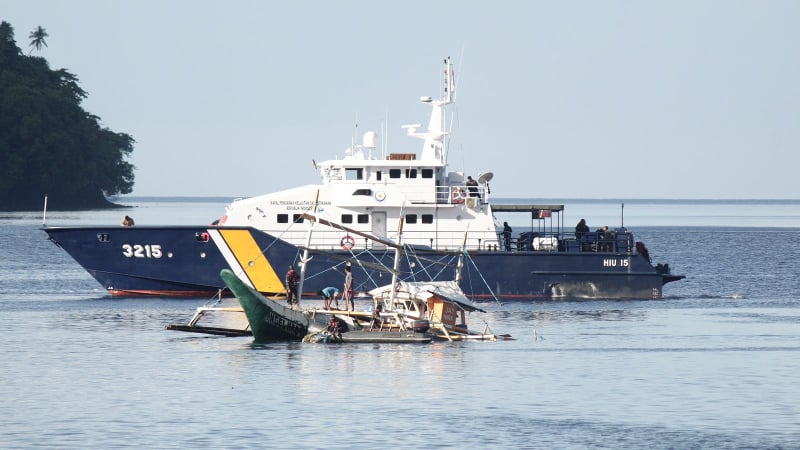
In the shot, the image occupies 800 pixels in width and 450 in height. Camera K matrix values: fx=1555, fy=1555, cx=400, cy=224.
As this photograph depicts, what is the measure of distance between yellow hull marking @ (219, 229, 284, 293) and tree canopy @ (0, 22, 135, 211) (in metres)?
127

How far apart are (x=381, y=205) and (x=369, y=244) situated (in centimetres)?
155

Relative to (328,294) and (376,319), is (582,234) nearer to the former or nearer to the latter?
(328,294)

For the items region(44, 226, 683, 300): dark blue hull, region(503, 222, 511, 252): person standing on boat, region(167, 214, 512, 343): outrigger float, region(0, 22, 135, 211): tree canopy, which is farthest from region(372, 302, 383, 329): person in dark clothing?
region(0, 22, 135, 211): tree canopy

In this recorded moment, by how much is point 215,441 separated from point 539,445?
644cm

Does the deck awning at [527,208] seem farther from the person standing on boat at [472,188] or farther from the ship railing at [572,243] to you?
the person standing on boat at [472,188]

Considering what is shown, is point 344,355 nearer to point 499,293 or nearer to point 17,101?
point 499,293

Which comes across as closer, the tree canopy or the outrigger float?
the outrigger float

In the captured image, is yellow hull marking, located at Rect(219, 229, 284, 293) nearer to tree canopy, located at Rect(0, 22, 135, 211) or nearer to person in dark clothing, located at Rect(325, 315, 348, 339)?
person in dark clothing, located at Rect(325, 315, 348, 339)

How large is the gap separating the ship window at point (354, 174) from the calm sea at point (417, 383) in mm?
6801

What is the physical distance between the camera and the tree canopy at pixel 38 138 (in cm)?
17938

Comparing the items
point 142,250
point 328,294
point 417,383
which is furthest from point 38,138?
point 417,383

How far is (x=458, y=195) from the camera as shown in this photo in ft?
189

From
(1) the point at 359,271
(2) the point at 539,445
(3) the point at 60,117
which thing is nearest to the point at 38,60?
Answer: (3) the point at 60,117

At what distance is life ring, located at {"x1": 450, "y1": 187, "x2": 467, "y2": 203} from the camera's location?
5744 cm
